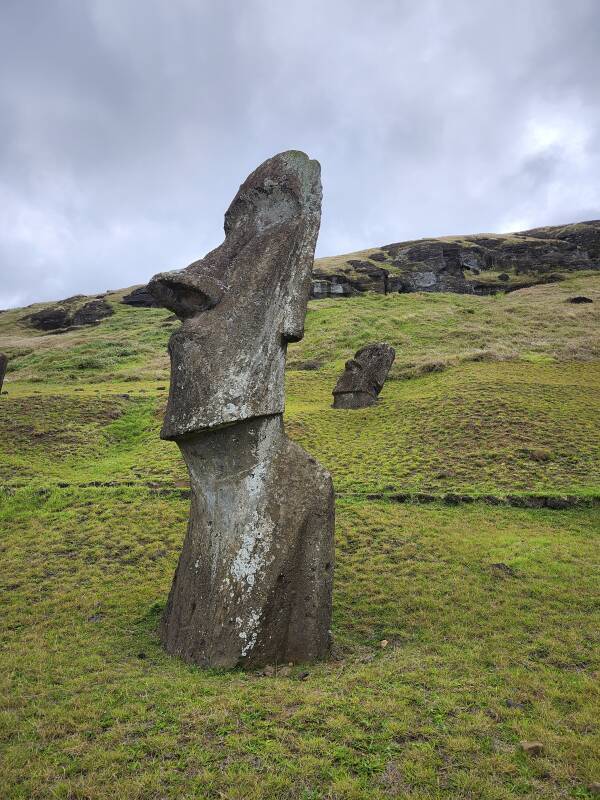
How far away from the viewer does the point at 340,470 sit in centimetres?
1797

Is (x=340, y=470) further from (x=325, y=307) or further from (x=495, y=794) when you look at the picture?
(x=325, y=307)

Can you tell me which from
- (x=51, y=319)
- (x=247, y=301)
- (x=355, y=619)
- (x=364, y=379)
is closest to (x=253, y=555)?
(x=355, y=619)

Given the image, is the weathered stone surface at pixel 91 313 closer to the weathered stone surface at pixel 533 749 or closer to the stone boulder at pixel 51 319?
the stone boulder at pixel 51 319

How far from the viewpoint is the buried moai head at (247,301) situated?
6.96 m

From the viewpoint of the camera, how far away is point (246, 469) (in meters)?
7.12

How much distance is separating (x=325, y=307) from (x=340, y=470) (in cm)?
4935

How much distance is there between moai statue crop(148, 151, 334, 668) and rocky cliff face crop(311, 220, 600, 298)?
237 feet

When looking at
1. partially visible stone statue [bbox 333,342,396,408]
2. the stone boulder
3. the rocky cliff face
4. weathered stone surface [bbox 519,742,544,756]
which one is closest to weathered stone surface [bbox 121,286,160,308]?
the stone boulder

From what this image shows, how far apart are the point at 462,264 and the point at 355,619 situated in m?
92.0

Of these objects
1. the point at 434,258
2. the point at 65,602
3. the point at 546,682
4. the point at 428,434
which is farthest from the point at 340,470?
the point at 434,258

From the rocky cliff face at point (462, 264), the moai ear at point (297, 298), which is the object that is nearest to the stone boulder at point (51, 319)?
the rocky cliff face at point (462, 264)

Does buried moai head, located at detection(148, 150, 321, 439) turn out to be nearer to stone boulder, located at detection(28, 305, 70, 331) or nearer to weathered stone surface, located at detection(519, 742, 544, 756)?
weathered stone surface, located at detection(519, 742, 544, 756)

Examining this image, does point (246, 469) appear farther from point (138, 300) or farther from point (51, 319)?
point (138, 300)

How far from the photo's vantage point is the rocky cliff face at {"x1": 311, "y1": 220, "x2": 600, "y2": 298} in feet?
268
